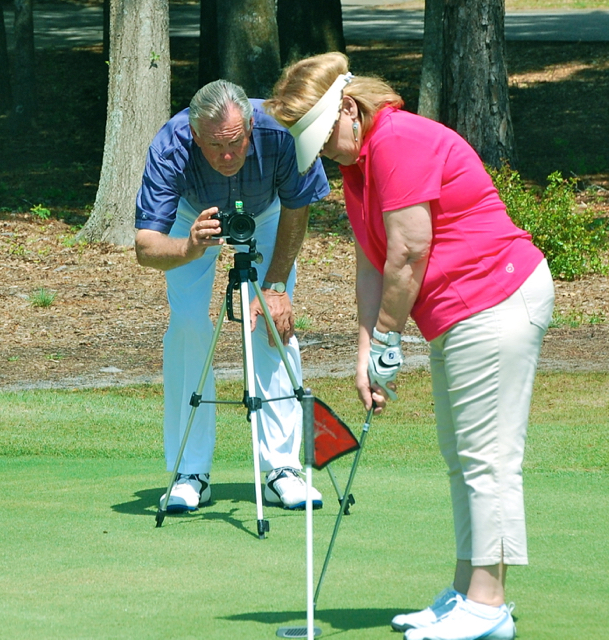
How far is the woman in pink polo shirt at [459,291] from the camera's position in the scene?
10.9ft

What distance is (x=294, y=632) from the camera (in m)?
3.43

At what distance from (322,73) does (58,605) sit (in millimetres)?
1963

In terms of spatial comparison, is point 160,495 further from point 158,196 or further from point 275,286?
point 158,196

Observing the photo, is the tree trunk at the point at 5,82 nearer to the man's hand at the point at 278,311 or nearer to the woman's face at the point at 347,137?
the man's hand at the point at 278,311

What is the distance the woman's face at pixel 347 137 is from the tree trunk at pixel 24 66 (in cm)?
1706

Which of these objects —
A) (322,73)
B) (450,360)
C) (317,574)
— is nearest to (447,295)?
(450,360)

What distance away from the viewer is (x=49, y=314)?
11.6 m

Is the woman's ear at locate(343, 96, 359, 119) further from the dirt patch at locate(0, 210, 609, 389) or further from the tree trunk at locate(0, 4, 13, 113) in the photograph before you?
the tree trunk at locate(0, 4, 13, 113)

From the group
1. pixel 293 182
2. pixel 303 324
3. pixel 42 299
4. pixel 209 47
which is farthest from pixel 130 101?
pixel 293 182

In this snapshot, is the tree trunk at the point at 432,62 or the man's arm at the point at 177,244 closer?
the man's arm at the point at 177,244

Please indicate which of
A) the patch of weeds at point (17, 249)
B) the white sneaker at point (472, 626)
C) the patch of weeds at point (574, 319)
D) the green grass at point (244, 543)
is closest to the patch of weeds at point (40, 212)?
the patch of weeds at point (17, 249)

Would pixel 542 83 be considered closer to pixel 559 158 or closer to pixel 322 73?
pixel 559 158

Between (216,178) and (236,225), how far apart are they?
59 cm

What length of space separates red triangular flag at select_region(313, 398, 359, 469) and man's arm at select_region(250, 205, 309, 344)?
6.51 feet
